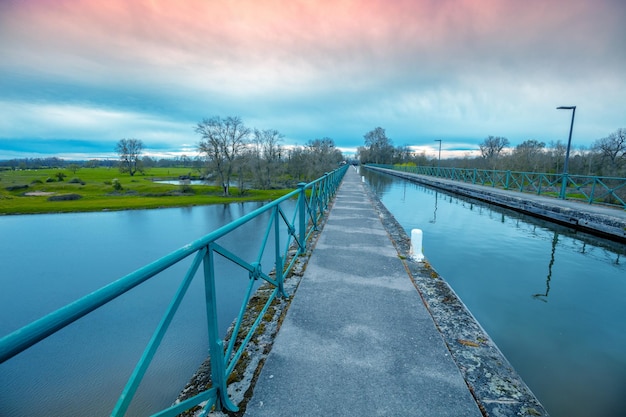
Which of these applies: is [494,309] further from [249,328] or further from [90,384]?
[90,384]

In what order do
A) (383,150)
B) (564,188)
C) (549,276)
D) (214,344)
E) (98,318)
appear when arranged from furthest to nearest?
(383,150)
(564,188)
(98,318)
(549,276)
(214,344)

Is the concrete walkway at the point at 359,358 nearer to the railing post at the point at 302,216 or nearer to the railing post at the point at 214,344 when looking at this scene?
the railing post at the point at 214,344

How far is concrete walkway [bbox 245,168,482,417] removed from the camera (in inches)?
74.3

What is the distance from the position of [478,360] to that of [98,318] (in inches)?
313

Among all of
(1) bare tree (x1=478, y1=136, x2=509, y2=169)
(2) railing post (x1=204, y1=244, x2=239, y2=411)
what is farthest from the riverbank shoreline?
(1) bare tree (x1=478, y1=136, x2=509, y2=169)

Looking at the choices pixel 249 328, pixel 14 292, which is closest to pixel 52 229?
pixel 14 292

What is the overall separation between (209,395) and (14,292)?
1144cm

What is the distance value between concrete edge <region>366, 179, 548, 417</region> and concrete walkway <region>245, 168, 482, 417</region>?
0.08m

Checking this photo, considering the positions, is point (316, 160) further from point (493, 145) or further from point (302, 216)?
point (302, 216)

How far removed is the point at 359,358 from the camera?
231 cm

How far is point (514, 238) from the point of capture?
793cm


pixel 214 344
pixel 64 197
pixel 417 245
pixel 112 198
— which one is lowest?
pixel 112 198

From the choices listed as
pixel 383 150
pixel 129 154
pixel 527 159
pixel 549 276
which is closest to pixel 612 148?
pixel 527 159

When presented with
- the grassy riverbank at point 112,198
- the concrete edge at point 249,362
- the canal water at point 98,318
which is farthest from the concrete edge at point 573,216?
the grassy riverbank at point 112,198
